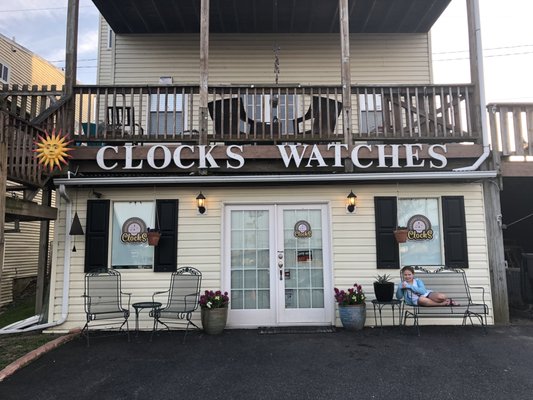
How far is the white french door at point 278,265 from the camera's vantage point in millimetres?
6496

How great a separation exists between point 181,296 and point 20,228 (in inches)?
332

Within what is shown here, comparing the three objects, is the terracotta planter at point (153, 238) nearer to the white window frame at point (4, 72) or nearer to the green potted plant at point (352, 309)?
the green potted plant at point (352, 309)

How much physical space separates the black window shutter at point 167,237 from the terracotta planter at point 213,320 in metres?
0.95

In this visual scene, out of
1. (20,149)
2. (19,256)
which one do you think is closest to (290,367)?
(20,149)

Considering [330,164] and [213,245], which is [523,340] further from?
[213,245]

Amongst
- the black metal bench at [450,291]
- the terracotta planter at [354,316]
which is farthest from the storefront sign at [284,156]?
the terracotta planter at [354,316]

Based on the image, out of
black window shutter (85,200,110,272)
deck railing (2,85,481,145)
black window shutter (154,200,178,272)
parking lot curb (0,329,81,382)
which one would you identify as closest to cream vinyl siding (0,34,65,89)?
deck railing (2,85,481,145)

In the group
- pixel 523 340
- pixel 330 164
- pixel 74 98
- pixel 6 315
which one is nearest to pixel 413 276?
pixel 523 340

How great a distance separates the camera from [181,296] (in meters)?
6.33

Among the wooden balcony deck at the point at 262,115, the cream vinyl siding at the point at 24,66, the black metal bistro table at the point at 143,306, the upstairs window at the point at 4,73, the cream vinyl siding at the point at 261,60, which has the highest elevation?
the cream vinyl siding at the point at 24,66

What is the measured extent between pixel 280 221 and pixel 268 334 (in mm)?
1732

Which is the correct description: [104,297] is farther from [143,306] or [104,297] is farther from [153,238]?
[153,238]

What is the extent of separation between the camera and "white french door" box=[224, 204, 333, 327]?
650cm

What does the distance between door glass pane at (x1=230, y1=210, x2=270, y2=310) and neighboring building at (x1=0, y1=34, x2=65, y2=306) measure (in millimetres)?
6498
